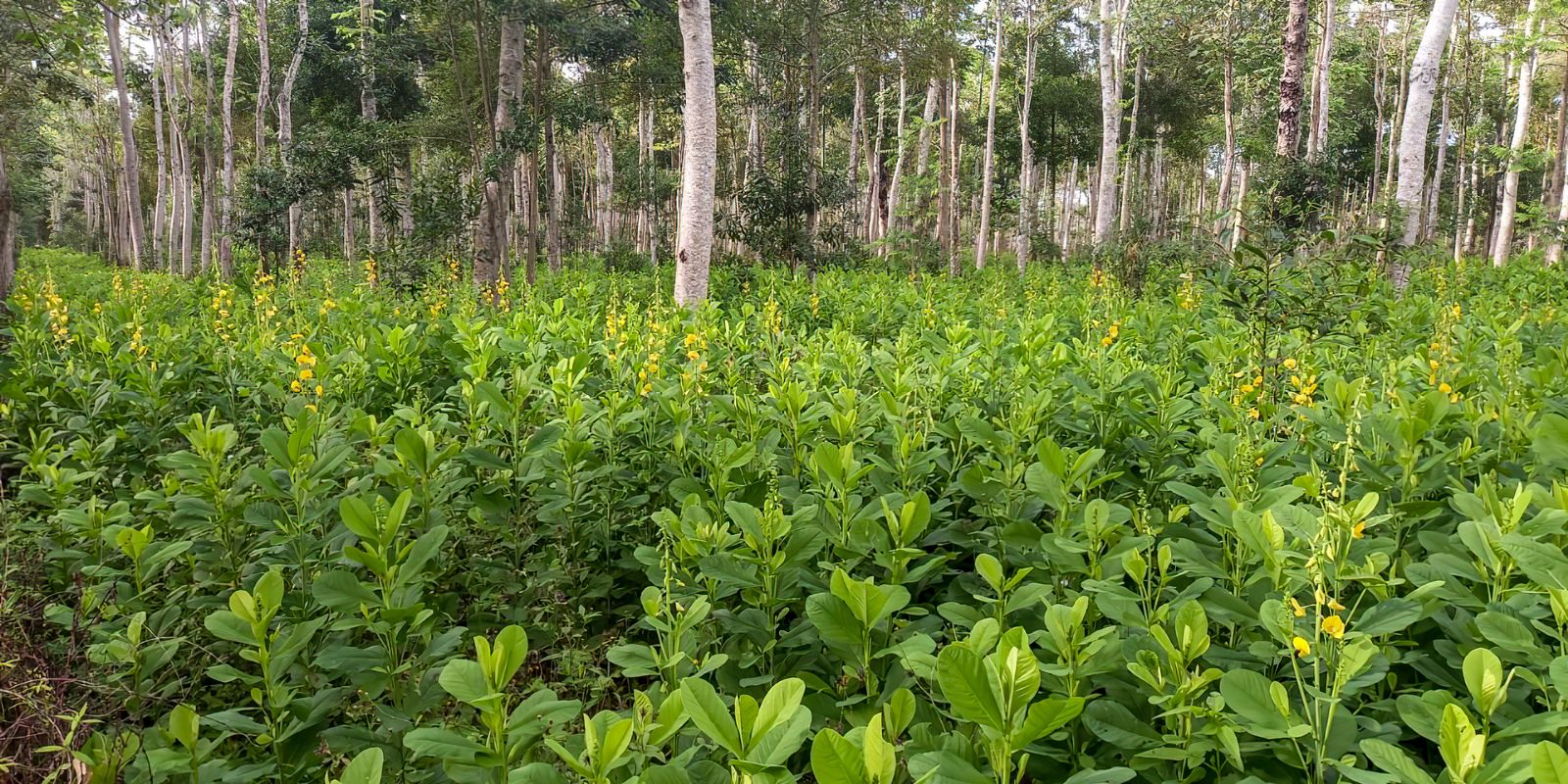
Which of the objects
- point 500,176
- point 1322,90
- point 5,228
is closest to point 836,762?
point 5,228

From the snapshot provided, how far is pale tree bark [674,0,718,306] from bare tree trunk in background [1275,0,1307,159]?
776cm

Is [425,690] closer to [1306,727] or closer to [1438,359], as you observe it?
[1306,727]

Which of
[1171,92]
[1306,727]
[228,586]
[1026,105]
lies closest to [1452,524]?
[1306,727]

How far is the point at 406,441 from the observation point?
2.42 m

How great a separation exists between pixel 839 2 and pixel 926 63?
224 cm

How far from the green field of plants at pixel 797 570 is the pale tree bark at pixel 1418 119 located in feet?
21.0

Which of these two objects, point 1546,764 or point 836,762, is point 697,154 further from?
point 1546,764

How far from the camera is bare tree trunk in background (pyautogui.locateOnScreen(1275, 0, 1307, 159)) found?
10.7 metres

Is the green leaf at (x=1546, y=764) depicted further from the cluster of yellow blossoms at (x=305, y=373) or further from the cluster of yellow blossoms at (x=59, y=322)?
the cluster of yellow blossoms at (x=59, y=322)

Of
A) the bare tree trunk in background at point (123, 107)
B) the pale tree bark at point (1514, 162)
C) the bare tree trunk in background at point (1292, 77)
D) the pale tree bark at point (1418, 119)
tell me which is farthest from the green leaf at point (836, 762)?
the pale tree bark at point (1514, 162)

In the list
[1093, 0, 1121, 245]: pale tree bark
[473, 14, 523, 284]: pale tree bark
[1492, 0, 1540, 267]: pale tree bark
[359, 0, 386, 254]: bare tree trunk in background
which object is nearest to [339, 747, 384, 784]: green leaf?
[473, 14, 523, 284]: pale tree bark

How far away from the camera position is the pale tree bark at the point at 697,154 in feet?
25.6

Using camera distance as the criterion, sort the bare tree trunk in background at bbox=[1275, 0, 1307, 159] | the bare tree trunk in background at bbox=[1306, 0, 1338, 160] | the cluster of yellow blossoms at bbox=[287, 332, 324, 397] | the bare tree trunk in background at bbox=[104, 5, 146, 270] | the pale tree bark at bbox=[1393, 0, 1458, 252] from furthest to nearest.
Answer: the bare tree trunk in background at bbox=[104, 5, 146, 270]
the bare tree trunk in background at bbox=[1306, 0, 1338, 160]
the bare tree trunk in background at bbox=[1275, 0, 1307, 159]
the pale tree bark at bbox=[1393, 0, 1458, 252]
the cluster of yellow blossoms at bbox=[287, 332, 324, 397]

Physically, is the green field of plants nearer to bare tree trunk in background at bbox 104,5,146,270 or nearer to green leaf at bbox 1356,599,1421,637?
green leaf at bbox 1356,599,1421,637
